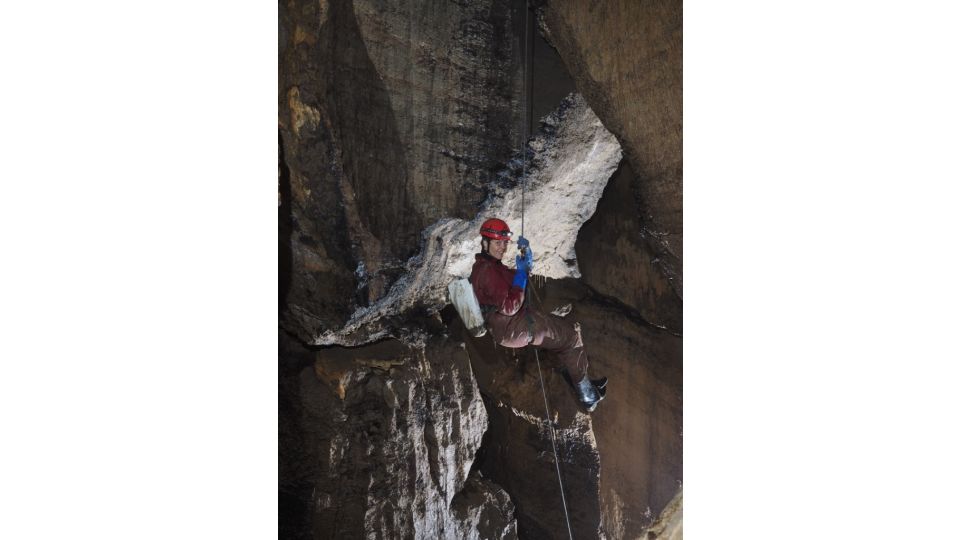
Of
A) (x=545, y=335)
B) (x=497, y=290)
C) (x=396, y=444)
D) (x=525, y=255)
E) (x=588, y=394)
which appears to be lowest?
(x=396, y=444)

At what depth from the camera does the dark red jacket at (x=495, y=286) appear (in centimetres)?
252

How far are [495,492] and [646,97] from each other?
1.36 metres

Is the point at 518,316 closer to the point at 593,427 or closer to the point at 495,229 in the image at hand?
the point at 495,229

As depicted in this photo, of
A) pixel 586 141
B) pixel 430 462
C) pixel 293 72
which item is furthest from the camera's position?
pixel 586 141

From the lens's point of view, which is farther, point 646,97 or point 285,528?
point 646,97

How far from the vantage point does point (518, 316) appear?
258cm

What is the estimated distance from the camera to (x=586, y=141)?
105 inches

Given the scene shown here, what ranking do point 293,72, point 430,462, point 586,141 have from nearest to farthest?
point 293,72
point 430,462
point 586,141

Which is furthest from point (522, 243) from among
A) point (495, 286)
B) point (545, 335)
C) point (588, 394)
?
point (588, 394)

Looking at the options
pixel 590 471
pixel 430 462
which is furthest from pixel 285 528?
pixel 590 471

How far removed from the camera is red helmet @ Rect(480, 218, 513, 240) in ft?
8.30

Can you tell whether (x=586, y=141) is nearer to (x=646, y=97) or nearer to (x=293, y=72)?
(x=646, y=97)

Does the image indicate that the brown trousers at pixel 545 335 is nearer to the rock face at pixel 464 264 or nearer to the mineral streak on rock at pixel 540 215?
the rock face at pixel 464 264

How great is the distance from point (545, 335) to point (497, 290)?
22cm
